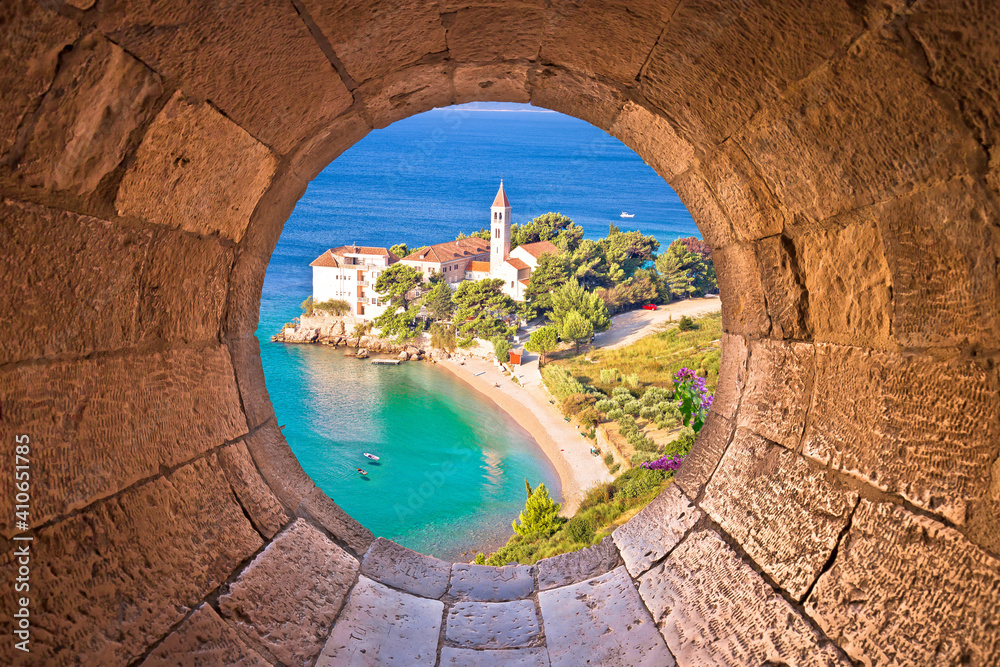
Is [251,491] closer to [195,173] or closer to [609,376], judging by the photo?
[195,173]

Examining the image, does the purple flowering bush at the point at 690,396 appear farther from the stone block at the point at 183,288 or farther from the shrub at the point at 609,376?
the shrub at the point at 609,376

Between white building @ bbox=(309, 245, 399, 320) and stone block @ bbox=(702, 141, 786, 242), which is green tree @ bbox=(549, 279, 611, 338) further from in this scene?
stone block @ bbox=(702, 141, 786, 242)

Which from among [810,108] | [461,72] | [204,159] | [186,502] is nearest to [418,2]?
[461,72]

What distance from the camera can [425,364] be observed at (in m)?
A: 33.7

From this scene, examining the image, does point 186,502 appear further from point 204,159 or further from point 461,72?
point 461,72

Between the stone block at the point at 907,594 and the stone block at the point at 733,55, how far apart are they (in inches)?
40.5

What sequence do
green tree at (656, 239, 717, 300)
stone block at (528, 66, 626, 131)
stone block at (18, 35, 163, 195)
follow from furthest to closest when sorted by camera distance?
green tree at (656, 239, 717, 300), stone block at (528, 66, 626, 131), stone block at (18, 35, 163, 195)

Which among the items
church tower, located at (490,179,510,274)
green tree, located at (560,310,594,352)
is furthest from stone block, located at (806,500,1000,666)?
church tower, located at (490,179,510,274)

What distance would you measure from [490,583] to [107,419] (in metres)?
1.40

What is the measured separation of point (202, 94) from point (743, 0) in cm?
120

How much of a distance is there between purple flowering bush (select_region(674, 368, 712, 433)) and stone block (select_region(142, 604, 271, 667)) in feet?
10.3

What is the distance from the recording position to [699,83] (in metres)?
1.67

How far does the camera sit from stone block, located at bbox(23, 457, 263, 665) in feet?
4.12

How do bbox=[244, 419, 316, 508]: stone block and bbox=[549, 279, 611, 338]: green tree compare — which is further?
bbox=[549, 279, 611, 338]: green tree
